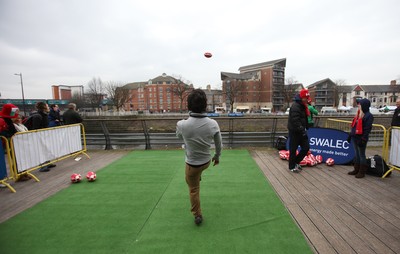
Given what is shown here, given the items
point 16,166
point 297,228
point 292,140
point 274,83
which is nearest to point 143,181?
point 16,166

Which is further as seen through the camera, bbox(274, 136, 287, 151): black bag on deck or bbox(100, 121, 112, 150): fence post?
bbox(100, 121, 112, 150): fence post

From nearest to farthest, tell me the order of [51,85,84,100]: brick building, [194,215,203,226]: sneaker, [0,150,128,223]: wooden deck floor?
[194,215,203,226]: sneaker → [0,150,128,223]: wooden deck floor → [51,85,84,100]: brick building

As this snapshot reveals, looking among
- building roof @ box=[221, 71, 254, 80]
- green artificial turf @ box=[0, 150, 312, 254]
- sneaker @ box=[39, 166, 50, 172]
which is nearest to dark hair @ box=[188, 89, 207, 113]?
green artificial turf @ box=[0, 150, 312, 254]

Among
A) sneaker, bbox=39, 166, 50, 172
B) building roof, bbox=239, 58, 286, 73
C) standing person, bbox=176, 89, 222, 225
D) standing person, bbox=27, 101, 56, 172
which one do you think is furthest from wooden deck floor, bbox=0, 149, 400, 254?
building roof, bbox=239, 58, 286, 73

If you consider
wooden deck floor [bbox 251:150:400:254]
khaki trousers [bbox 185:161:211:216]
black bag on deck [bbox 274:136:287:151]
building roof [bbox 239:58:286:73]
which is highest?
building roof [bbox 239:58:286:73]

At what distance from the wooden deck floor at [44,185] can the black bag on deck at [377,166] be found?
6.89 m

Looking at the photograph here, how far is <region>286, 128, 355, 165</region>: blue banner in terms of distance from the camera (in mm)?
5461

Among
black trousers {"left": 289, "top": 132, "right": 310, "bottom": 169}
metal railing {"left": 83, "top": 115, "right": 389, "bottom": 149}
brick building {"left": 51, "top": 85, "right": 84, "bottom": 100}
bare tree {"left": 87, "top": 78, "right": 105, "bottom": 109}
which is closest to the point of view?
black trousers {"left": 289, "top": 132, "right": 310, "bottom": 169}

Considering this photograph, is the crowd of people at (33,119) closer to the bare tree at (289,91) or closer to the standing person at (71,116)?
the standing person at (71,116)

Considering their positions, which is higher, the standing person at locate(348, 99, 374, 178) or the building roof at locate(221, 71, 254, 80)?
the building roof at locate(221, 71, 254, 80)

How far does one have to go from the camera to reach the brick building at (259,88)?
6669 cm

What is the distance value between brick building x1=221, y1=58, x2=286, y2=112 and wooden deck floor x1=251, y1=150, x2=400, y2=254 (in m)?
61.2

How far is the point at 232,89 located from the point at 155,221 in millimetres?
64195

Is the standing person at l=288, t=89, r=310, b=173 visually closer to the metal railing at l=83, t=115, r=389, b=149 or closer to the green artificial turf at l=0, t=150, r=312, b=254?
the green artificial turf at l=0, t=150, r=312, b=254
